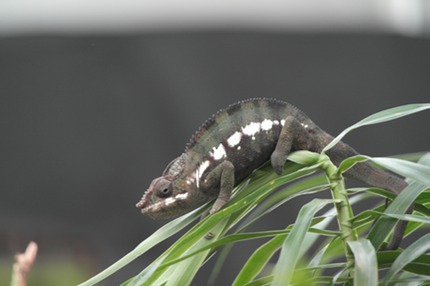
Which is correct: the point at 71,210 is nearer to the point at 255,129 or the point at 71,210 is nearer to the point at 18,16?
the point at 18,16

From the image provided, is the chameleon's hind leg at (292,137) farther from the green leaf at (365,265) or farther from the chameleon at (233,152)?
the green leaf at (365,265)

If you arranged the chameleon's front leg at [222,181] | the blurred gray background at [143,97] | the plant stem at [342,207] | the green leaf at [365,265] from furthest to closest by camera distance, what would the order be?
the blurred gray background at [143,97]
the chameleon's front leg at [222,181]
the plant stem at [342,207]
the green leaf at [365,265]

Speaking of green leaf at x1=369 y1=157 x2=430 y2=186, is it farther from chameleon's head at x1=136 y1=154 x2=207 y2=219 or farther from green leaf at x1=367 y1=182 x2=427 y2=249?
chameleon's head at x1=136 y1=154 x2=207 y2=219

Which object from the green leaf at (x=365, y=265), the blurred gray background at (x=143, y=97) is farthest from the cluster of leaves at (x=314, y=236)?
the blurred gray background at (x=143, y=97)

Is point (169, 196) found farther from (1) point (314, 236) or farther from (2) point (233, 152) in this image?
(1) point (314, 236)

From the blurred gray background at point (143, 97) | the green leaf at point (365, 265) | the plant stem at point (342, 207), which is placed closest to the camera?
the green leaf at point (365, 265)

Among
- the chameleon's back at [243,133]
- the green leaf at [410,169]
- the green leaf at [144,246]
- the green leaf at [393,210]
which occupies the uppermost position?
the chameleon's back at [243,133]

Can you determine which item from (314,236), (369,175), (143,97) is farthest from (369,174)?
(143,97)
